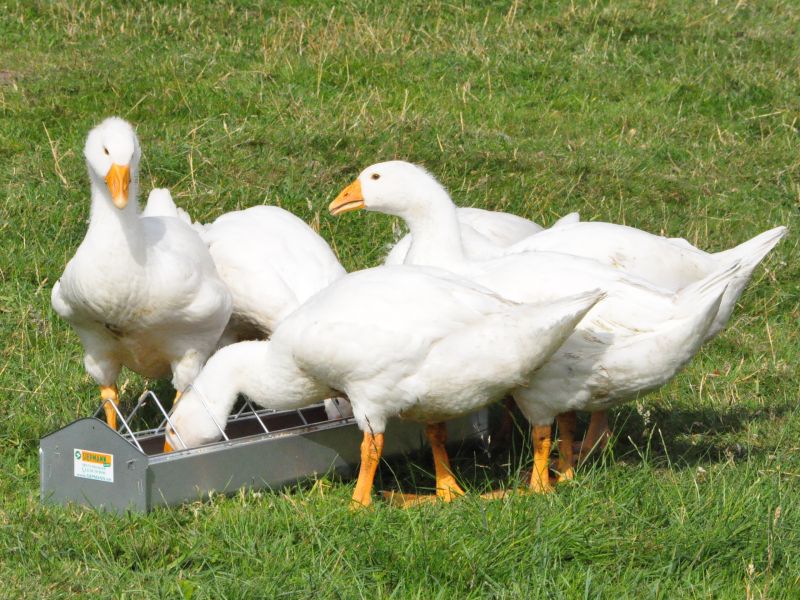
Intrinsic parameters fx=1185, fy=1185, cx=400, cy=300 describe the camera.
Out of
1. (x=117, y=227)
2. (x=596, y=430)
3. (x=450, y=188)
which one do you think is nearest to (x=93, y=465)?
(x=117, y=227)

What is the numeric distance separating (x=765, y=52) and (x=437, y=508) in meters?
8.19

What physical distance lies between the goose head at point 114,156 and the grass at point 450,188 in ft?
4.37

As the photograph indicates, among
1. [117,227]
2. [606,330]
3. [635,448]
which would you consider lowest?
[635,448]

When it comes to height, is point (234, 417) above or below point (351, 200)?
below

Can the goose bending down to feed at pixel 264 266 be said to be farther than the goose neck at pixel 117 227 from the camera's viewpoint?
Yes

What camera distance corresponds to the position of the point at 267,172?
851 centimetres

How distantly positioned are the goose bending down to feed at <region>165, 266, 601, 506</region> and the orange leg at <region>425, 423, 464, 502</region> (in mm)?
37

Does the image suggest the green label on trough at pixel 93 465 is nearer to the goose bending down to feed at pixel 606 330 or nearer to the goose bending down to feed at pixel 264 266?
the goose bending down to feed at pixel 264 266

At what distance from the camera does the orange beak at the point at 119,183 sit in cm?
521

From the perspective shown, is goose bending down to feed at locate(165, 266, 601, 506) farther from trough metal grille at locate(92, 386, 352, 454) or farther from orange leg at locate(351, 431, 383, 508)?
trough metal grille at locate(92, 386, 352, 454)

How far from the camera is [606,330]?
5.14m

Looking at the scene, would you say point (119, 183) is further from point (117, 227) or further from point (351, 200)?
point (351, 200)

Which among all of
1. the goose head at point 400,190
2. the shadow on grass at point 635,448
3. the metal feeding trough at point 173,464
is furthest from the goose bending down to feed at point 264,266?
the shadow on grass at point 635,448

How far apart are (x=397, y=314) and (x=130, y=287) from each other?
1389 mm
